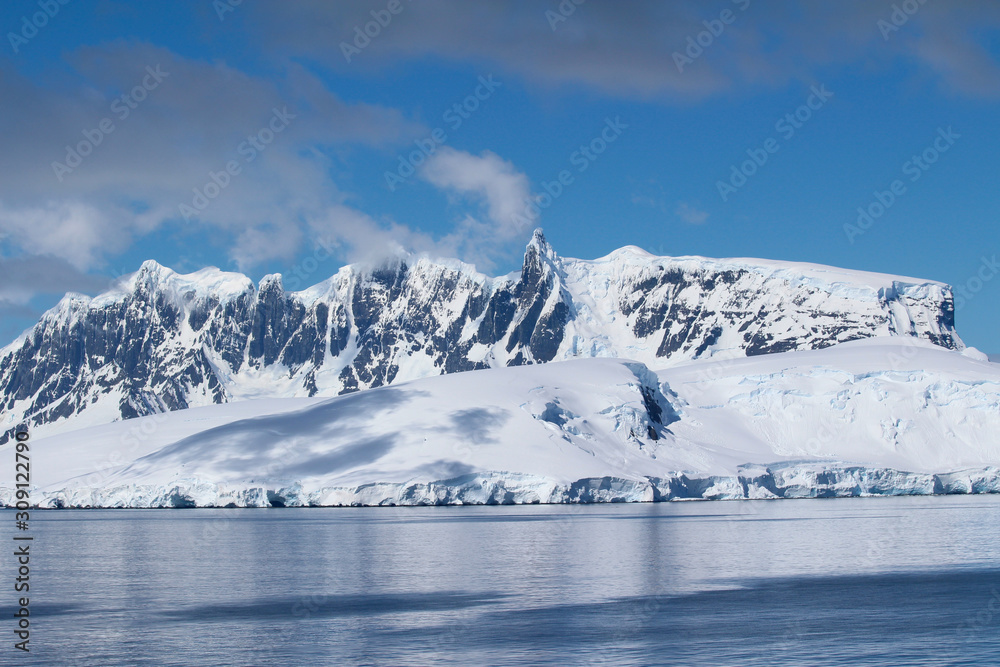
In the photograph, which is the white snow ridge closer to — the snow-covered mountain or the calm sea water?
the snow-covered mountain

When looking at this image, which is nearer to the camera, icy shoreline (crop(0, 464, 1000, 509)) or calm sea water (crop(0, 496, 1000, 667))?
calm sea water (crop(0, 496, 1000, 667))

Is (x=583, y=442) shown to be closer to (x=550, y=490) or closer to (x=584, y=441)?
(x=584, y=441)

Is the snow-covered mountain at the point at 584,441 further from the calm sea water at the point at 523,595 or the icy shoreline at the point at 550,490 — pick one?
the calm sea water at the point at 523,595

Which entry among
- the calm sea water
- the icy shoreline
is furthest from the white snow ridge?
the calm sea water

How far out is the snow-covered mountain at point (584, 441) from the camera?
9269 cm

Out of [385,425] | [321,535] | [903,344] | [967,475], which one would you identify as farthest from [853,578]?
[903,344]

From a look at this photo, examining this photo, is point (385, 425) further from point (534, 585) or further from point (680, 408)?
point (534, 585)

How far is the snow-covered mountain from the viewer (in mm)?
92688

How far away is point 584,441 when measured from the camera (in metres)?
100

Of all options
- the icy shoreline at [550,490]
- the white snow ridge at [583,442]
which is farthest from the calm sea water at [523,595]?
the white snow ridge at [583,442]

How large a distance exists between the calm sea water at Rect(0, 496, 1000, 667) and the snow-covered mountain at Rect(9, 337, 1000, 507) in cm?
2404

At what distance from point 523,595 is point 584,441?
64.6 metres

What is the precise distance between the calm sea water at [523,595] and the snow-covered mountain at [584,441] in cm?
2404

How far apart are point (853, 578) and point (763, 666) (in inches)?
699
